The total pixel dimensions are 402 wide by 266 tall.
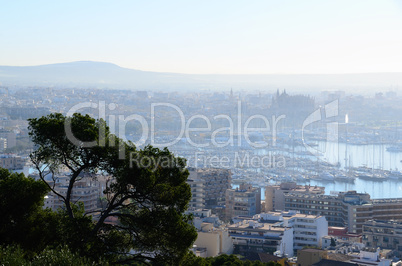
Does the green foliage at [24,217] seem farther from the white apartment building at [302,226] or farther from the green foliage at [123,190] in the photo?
the white apartment building at [302,226]

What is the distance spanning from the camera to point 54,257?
296cm

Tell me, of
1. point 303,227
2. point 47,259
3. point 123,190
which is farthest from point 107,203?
point 303,227

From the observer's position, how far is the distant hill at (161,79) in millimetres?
61969

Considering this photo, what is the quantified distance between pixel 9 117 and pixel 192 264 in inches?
1389

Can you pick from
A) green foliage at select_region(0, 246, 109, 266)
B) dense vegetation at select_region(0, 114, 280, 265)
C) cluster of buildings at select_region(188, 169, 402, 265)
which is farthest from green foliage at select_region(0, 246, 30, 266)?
cluster of buildings at select_region(188, 169, 402, 265)

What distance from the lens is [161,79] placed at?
234 feet

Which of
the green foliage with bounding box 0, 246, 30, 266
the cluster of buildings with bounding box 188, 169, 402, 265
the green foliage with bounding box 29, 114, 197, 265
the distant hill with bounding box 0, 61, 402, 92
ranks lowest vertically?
the cluster of buildings with bounding box 188, 169, 402, 265

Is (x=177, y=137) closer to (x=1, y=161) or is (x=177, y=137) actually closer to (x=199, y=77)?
(x=1, y=161)

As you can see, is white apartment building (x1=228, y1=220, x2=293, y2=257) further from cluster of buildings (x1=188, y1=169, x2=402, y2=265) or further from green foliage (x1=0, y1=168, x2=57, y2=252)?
green foliage (x1=0, y1=168, x2=57, y2=252)

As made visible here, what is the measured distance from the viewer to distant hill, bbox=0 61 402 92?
203 ft

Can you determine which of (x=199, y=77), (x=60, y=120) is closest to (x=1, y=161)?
(x=60, y=120)

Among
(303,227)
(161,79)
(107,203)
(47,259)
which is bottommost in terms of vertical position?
(303,227)

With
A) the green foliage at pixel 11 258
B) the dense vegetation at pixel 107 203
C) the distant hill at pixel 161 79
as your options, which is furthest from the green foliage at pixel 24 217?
the distant hill at pixel 161 79

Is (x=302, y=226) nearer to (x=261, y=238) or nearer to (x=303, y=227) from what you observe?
(x=303, y=227)
